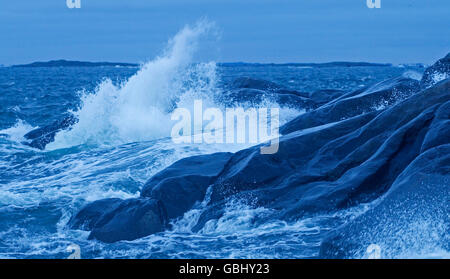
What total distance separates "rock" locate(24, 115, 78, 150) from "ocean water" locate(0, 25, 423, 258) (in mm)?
262

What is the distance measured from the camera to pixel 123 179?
1048 cm

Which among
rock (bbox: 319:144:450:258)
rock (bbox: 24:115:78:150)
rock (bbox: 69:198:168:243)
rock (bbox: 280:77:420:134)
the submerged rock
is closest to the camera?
rock (bbox: 319:144:450:258)

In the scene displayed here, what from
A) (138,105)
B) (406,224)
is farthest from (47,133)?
(406,224)

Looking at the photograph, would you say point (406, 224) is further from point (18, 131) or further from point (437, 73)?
point (18, 131)

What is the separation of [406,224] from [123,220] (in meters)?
3.24

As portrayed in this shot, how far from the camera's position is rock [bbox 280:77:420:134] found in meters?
10.9

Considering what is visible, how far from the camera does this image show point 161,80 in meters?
18.4

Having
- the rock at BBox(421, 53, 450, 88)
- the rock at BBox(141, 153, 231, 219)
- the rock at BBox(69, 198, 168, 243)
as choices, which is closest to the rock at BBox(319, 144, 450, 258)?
the rock at BBox(69, 198, 168, 243)

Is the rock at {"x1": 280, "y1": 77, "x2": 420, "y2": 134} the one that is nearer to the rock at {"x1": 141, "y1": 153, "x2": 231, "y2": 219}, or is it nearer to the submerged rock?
the submerged rock

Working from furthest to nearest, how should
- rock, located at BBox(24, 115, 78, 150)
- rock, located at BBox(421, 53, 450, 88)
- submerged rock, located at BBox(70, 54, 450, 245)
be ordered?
rock, located at BBox(24, 115, 78, 150)
rock, located at BBox(421, 53, 450, 88)
submerged rock, located at BBox(70, 54, 450, 245)

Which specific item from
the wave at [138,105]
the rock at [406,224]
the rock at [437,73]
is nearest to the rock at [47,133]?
the wave at [138,105]

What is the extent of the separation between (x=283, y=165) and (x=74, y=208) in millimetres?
3065
